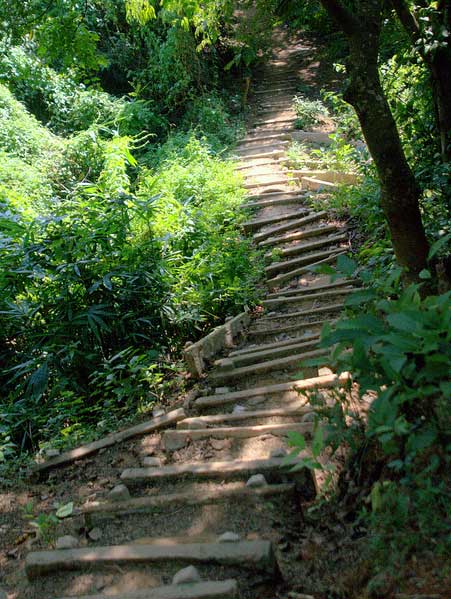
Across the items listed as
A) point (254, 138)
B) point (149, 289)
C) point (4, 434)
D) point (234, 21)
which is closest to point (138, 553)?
point (4, 434)

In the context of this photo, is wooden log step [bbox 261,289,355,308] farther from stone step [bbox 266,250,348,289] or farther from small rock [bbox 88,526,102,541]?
small rock [bbox 88,526,102,541]

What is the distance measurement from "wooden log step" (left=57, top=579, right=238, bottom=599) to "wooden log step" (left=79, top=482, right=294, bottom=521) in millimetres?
625

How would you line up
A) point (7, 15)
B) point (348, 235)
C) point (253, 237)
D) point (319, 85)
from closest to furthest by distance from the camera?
point (7, 15) → point (348, 235) → point (253, 237) → point (319, 85)

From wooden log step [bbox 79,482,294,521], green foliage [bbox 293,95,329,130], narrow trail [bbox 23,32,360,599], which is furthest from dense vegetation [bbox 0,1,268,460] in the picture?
green foliage [bbox 293,95,329,130]

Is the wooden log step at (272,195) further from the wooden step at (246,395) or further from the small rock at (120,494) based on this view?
the small rock at (120,494)

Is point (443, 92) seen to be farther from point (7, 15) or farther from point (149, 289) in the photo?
point (7, 15)

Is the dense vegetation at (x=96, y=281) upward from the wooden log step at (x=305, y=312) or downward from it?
upward

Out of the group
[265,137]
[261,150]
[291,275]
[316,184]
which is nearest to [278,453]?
[291,275]

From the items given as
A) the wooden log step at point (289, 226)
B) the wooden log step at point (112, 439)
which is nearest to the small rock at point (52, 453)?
the wooden log step at point (112, 439)

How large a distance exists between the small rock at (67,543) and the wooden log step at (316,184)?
23.1ft

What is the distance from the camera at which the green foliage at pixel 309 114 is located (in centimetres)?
1239

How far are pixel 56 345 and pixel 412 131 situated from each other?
14.3 feet

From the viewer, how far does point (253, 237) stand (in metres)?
8.54

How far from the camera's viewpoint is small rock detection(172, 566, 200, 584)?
228 centimetres
